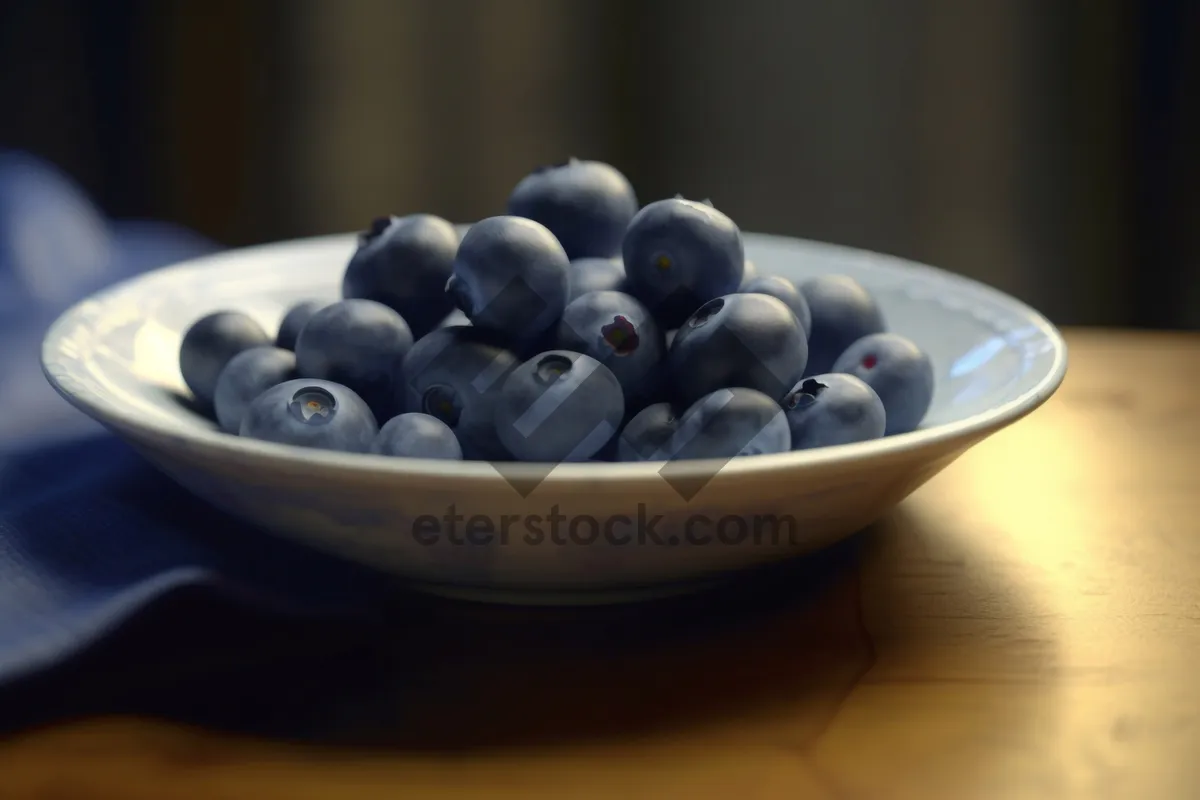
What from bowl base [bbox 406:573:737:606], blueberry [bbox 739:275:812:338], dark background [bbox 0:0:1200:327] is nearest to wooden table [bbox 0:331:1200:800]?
bowl base [bbox 406:573:737:606]

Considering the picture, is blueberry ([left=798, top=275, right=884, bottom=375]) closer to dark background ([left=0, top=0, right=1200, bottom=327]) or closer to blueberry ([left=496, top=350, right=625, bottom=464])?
blueberry ([left=496, top=350, right=625, bottom=464])

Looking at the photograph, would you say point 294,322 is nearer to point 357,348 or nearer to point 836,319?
point 357,348

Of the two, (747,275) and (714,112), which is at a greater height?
(747,275)

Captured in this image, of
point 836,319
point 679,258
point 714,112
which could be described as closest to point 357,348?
point 679,258

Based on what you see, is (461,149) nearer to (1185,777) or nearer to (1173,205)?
(1173,205)

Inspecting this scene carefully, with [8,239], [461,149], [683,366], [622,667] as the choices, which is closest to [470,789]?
[622,667]
